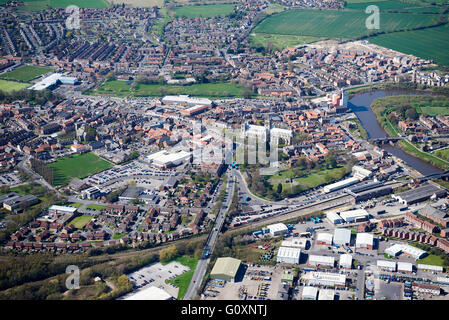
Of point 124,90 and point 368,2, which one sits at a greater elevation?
point 368,2

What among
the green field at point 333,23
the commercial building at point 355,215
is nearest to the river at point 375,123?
the commercial building at point 355,215

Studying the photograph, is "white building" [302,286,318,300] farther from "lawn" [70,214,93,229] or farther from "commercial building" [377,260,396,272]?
"lawn" [70,214,93,229]

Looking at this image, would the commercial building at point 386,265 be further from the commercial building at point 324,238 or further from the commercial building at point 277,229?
the commercial building at point 277,229

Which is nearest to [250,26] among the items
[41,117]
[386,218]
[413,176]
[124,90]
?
[124,90]

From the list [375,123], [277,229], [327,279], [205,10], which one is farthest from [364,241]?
[205,10]

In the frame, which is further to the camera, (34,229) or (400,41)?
(400,41)

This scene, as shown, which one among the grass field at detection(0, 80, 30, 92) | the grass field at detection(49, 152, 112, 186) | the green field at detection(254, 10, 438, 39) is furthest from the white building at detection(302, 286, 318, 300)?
the green field at detection(254, 10, 438, 39)

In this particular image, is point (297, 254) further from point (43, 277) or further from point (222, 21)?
point (222, 21)
